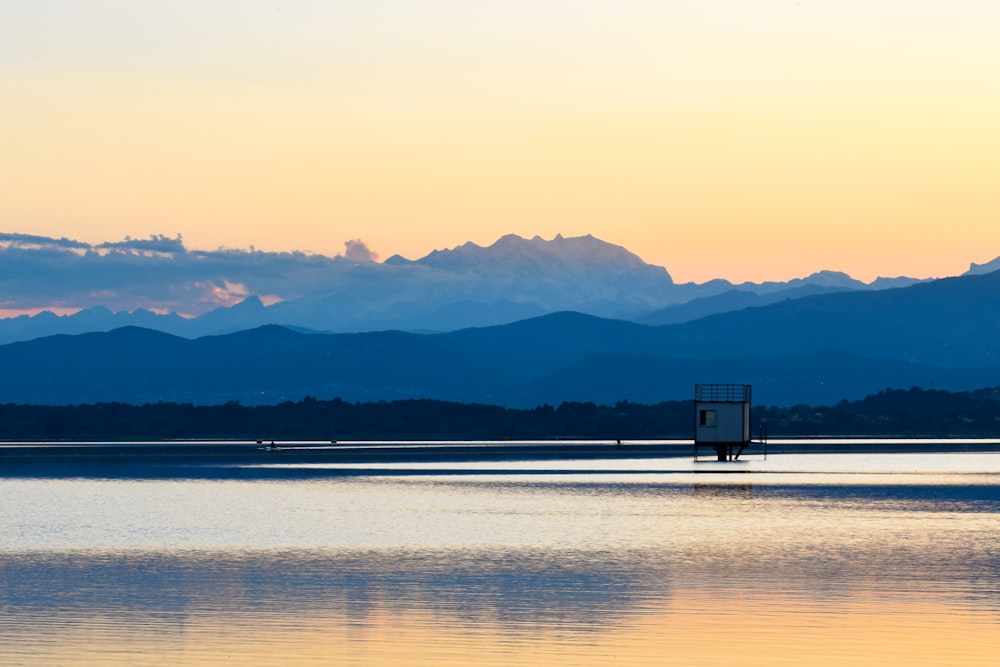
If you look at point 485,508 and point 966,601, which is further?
point 485,508

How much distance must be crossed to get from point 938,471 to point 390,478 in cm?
4913

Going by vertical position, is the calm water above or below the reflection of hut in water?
below

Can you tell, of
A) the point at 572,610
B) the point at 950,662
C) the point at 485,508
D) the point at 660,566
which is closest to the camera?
the point at 950,662

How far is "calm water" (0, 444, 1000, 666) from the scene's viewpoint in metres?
41.7

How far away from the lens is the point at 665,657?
40.0m

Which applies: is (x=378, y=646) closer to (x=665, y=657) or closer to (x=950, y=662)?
(x=665, y=657)

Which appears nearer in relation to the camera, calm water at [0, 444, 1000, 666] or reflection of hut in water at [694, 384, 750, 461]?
calm water at [0, 444, 1000, 666]

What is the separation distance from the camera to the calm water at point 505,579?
41.7 metres

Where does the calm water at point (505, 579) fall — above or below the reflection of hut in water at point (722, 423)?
below

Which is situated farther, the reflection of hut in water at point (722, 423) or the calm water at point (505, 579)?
the reflection of hut in water at point (722, 423)

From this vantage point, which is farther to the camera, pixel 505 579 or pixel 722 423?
pixel 722 423

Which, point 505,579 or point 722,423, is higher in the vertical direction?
point 722,423

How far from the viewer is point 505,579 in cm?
5606

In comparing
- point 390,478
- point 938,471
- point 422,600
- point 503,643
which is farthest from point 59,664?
point 938,471
